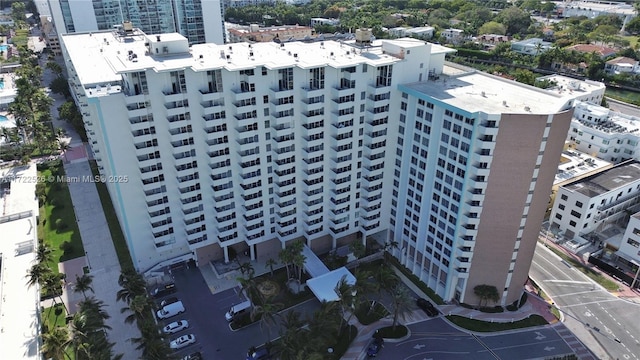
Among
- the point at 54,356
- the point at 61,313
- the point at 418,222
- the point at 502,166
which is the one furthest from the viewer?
the point at 418,222

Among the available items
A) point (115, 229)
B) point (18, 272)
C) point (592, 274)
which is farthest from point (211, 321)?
Answer: point (592, 274)

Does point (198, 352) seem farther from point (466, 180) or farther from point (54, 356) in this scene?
point (466, 180)

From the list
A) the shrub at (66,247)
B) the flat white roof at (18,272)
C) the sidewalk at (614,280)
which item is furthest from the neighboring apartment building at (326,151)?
the sidewalk at (614,280)

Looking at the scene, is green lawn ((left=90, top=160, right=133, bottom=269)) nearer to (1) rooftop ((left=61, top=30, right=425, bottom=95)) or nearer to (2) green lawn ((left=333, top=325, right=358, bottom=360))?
(1) rooftop ((left=61, top=30, right=425, bottom=95))

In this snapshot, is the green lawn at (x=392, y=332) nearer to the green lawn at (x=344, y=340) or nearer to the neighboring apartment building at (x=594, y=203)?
the green lawn at (x=344, y=340)

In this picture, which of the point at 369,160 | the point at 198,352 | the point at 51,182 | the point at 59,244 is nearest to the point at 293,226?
the point at 369,160

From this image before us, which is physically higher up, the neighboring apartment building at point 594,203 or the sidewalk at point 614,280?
the neighboring apartment building at point 594,203

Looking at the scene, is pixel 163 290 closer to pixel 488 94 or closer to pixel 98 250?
pixel 98 250
